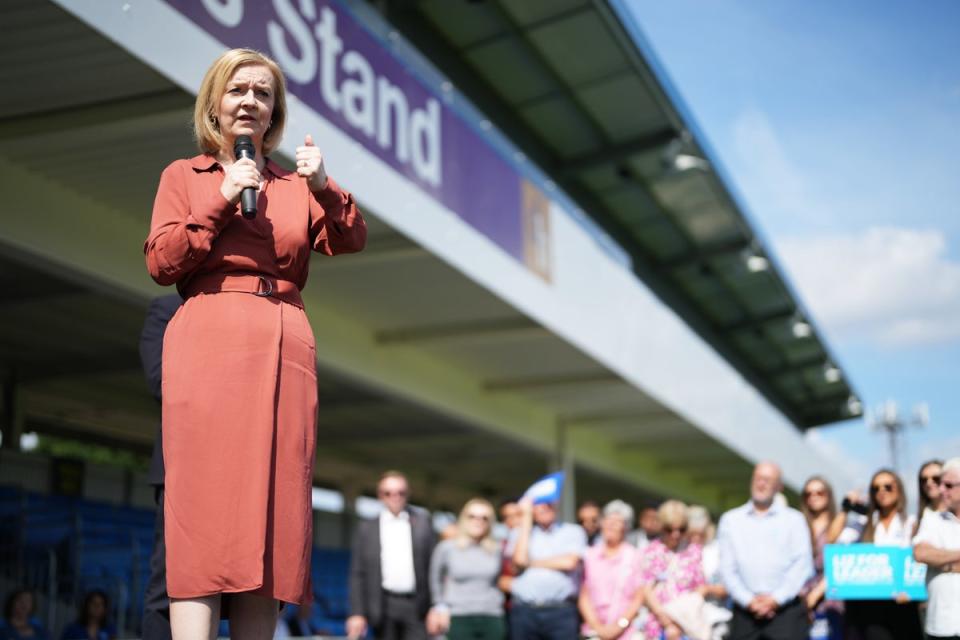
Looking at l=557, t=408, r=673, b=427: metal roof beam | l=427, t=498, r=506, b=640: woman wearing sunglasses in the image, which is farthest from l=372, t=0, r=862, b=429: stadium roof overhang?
l=427, t=498, r=506, b=640: woman wearing sunglasses

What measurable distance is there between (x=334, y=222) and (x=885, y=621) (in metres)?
5.17

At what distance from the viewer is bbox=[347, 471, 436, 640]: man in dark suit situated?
7.11m

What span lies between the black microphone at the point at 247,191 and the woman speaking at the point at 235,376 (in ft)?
0.05

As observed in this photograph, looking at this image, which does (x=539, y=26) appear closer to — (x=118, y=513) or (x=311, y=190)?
(x=118, y=513)

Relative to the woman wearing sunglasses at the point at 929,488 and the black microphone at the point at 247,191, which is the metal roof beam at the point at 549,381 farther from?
the black microphone at the point at 247,191

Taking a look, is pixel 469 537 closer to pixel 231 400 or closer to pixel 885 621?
pixel 885 621

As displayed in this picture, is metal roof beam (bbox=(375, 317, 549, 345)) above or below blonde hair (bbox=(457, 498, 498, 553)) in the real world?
above

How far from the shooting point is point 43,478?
15.3 m

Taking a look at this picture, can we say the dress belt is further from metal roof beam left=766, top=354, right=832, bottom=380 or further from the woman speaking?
metal roof beam left=766, top=354, right=832, bottom=380

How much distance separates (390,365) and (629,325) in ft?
11.4

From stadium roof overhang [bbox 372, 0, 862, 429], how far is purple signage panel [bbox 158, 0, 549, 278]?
18.6 ft

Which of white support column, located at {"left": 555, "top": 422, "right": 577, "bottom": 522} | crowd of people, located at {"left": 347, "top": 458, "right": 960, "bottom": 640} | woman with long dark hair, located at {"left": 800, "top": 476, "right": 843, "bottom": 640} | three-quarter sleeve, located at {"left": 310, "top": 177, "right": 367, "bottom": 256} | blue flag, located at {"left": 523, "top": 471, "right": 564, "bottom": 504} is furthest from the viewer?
white support column, located at {"left": 555, "top": 422, "right": 577, "bottom": 522}

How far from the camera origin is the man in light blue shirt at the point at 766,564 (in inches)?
265

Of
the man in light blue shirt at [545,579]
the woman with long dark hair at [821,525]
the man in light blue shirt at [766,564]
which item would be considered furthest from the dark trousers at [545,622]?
the woman with long dark hair at [821,525]
